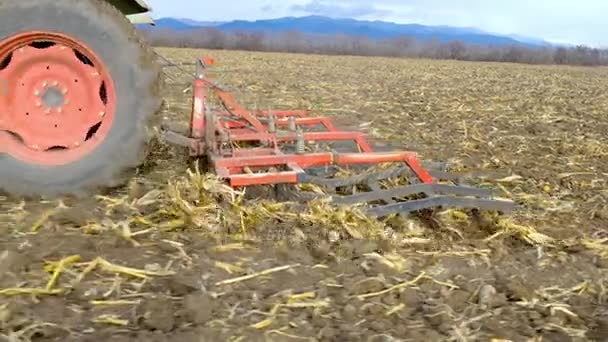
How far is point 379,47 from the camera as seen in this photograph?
6106 cm

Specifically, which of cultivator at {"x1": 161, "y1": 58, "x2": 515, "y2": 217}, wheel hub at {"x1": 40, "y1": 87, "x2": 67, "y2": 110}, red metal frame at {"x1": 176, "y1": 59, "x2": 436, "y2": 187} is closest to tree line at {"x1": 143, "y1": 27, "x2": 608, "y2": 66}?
red metal frame at {"x1": 176, "y1": 59, "x2": 436, "y2": 187}

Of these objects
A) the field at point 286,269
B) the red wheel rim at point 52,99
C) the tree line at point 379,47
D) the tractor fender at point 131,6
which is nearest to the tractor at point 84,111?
the red wheel rim at point 52,99

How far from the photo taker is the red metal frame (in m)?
3.71

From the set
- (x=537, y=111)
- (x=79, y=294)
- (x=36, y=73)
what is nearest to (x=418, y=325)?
(x=79, y=294)

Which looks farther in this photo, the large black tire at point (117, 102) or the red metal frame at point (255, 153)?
the red metal frame at point (255, 153)

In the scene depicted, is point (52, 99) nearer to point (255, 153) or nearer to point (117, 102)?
point (117, 102)

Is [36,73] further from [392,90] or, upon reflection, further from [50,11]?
[392,90]

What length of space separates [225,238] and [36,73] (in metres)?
1.32

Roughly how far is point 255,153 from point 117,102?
0.95 m

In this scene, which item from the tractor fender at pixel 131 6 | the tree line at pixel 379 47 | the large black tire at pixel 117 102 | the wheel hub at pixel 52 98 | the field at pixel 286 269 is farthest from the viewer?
the tree line at pixel 379 47

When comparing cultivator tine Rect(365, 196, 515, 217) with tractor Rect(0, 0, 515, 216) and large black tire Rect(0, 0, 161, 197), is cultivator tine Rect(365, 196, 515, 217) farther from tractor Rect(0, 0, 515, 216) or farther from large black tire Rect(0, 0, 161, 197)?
large black tire Rect(0, 0, 161, 197)

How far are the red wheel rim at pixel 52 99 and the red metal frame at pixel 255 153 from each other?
0.70 metres

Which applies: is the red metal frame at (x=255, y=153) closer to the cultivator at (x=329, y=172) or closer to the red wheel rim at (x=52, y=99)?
the cultivator at (x=329, y=172)

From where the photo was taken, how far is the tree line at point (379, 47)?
50875mm
